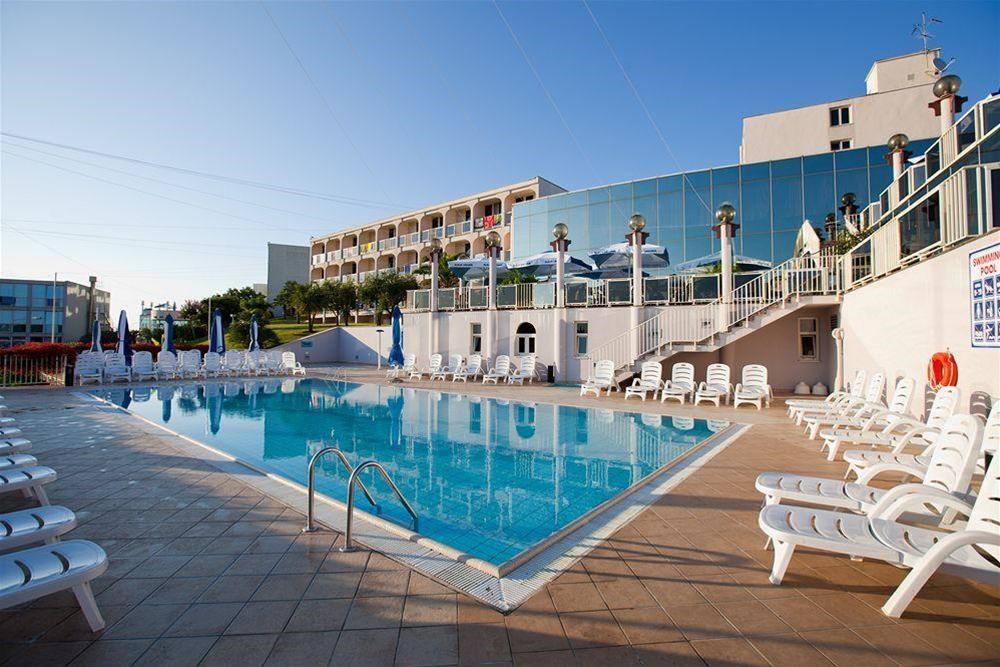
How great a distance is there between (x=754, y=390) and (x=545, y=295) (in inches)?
318

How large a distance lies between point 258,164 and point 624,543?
18.8 meters

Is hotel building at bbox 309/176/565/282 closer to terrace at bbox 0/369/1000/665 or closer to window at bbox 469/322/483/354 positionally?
window at bbox 469/322/483/354

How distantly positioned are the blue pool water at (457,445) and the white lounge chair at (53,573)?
2.54 m

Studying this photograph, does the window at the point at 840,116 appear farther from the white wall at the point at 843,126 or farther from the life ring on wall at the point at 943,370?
the life ring on wall at the point at 943,370

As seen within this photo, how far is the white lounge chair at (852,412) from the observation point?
717cm

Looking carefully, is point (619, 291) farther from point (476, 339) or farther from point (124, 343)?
point (124, 343)

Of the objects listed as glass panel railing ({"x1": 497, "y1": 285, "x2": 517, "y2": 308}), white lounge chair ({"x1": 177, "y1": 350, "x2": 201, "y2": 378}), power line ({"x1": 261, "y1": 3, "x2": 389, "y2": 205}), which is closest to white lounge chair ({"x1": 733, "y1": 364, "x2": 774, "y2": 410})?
glass panel railing ({"x1": 497, "y1": 285, "x2": 517, "y2": 308})

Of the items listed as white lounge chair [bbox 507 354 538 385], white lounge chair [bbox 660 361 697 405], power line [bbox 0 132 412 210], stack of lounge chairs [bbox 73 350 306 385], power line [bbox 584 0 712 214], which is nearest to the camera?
power line [bbox 584 0 712 214]

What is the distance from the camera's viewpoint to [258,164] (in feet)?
56.6

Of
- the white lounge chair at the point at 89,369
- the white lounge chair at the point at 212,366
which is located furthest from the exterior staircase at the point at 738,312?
the white lounge chair at the point at 89,369

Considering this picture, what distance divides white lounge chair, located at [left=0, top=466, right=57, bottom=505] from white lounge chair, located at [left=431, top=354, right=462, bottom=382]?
14.6m

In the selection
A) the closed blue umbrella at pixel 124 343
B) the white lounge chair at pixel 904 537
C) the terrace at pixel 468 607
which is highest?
the closed blue umbrella at pixel 124 343

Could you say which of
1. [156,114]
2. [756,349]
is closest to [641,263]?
[756,349]

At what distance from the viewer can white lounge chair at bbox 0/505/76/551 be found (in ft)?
8.98
